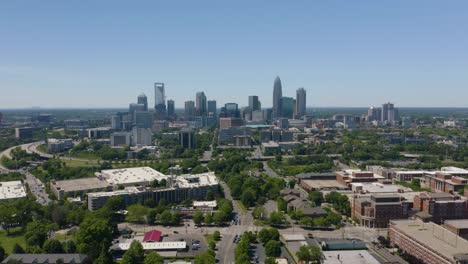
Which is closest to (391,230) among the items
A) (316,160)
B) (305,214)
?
(305,214)

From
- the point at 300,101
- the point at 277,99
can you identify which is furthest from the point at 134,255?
the point at 300,101

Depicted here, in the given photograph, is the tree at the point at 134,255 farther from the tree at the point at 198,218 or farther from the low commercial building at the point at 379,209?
the low commercial building at the point at 379,209

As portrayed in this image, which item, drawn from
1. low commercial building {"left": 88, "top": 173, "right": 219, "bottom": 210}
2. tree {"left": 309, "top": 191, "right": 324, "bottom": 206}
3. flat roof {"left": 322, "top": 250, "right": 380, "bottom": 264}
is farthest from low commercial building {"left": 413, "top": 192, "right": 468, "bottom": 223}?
low commercial building {"left": 88, "top": 173, "right": 219, "bottom": 210}

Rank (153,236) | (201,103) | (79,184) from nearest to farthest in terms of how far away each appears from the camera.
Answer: (153,236)
(79,184)
(201,103)

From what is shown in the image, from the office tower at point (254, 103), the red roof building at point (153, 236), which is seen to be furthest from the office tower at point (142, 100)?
the red roof building at point (153, 236)

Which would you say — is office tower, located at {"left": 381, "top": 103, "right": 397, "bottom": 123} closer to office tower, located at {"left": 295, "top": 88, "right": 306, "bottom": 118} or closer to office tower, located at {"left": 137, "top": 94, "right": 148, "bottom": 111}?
office tower, located at {"left": 295, "top": 88, "right": 306, "bottom": 118}

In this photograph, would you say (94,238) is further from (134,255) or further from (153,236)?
(153,236)
